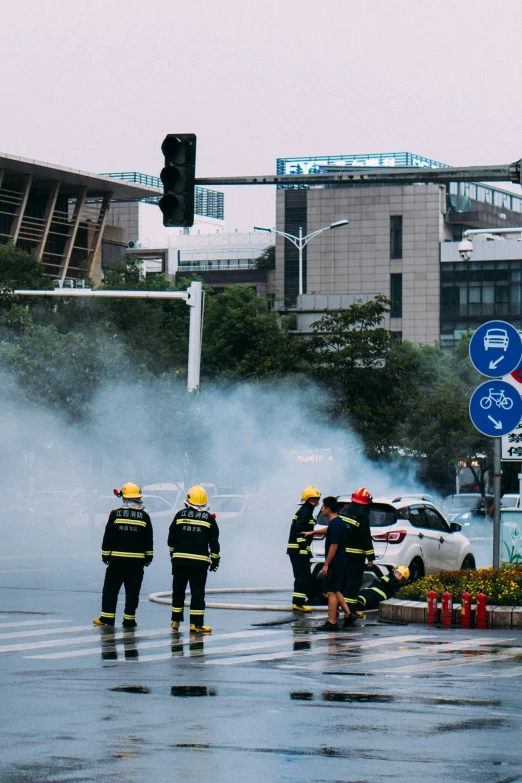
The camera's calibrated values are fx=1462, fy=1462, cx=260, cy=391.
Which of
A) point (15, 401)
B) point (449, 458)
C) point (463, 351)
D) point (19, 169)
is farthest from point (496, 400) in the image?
point (19, 169)

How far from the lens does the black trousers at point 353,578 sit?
57.0 feet

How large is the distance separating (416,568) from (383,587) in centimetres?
193

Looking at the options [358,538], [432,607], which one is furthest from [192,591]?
[432,607]

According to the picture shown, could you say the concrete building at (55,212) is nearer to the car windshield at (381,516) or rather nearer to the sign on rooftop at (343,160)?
the sign on rooftop at (343,160)

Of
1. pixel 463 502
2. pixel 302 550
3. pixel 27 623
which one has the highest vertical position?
pixel 463 502

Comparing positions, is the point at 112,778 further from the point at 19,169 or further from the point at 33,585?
the point at 19,169

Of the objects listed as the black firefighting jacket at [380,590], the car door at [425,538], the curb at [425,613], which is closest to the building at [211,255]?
the car door at [425,538]

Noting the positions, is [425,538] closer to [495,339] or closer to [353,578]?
[353,578]

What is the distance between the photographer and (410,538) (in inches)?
800

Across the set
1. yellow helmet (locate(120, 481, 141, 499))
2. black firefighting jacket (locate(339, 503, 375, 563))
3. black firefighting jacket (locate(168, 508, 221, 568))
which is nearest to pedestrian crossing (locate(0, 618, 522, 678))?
black firefighting jacket (locate(168, 508, 221, 568))

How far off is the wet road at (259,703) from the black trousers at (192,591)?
328 millimetres

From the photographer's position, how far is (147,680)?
1133 centimetres

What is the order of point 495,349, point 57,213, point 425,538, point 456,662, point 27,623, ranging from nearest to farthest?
point 456,662
point 495,349
point 27,623
point 425,538
point 57,213

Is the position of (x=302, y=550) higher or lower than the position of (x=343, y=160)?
lower
